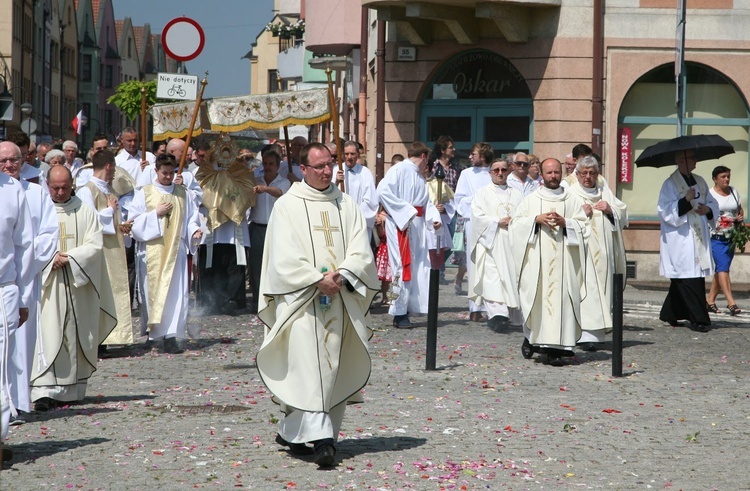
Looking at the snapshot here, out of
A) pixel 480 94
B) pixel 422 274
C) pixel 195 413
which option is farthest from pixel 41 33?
pixel 195 413

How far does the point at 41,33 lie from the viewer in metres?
74.2

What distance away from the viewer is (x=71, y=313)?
10.3 meters

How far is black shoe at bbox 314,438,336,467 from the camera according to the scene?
788 cm

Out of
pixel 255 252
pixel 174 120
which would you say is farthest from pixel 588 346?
pixel 174 120

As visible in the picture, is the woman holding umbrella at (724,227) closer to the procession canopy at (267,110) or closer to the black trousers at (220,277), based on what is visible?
the procession canopy at (267,110)

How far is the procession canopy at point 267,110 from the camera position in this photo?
17172 millimetres

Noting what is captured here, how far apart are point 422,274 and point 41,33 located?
62.2 meters

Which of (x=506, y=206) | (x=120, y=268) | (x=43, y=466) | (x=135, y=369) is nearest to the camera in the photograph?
(x=43, y=466)

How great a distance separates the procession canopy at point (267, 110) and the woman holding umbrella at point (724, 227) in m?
4.94

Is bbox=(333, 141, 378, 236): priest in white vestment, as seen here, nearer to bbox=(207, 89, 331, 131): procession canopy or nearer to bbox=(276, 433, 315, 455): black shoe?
bbox=(207, 89, 331, 131): procession canopy

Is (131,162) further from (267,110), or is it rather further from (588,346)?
(588,346)

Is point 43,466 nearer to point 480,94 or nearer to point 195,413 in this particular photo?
point 195,413

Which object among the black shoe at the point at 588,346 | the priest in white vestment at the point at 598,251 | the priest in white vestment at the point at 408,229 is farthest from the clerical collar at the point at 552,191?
the priest in white vestment at the point at 408,229

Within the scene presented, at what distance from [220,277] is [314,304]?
30.1 feet
